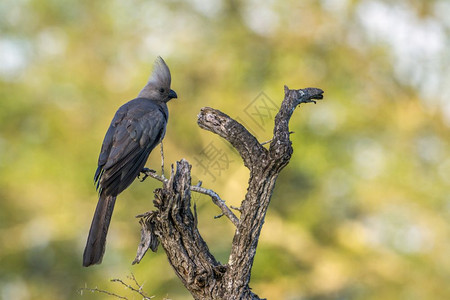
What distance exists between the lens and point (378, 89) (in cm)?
1174

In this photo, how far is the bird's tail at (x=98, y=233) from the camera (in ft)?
14.2

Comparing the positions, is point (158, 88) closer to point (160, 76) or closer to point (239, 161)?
point (160, 76)

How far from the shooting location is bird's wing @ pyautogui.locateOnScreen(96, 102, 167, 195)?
4.75m

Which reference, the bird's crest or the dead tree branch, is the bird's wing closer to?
the bird's crest

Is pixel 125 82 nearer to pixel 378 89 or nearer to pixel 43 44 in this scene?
pixel 43 44

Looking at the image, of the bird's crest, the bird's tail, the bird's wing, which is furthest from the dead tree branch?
the bird's crest

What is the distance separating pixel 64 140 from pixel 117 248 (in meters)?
2.22

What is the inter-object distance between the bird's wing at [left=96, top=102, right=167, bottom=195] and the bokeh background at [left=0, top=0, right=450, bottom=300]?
5141mm

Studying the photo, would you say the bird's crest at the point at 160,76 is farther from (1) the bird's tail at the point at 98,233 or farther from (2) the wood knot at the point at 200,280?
(2) the wood knot at the point at 200,280

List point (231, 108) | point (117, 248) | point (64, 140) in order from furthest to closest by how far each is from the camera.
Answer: point (64, 140) → point (117, 248) → point (231, 108)

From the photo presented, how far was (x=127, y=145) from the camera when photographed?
4.98 meters

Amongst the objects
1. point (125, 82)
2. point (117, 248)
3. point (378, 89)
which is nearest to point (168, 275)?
point (117, 248)

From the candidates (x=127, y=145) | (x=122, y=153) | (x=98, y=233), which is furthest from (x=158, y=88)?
(x=98, y=233)

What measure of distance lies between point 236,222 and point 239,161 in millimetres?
6713
